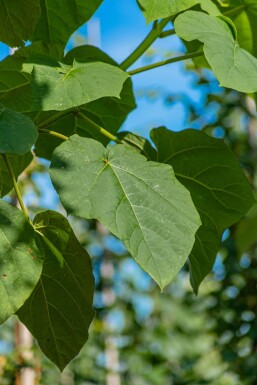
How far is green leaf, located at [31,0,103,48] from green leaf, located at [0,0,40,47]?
0.06 m

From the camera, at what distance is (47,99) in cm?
107

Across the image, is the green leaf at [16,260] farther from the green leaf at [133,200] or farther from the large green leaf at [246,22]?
the large green leaf at [246,22]

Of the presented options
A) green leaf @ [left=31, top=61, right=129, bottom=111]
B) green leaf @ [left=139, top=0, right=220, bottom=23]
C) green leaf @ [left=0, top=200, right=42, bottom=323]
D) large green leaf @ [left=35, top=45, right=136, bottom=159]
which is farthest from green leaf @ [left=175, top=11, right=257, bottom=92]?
green leaf @ [left=0, top=200, right=42, bottom=323]

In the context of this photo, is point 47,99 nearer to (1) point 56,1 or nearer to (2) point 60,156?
(2) point 60,156

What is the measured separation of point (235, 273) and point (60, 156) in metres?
2.46

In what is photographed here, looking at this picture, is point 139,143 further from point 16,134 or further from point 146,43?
point 16,134

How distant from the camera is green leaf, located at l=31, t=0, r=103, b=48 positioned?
1.33m

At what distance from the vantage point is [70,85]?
3.60ft

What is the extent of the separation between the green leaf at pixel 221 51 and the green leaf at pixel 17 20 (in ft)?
0.78

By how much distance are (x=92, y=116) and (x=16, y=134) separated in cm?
41

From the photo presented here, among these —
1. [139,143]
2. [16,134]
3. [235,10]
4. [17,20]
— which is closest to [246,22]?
[235,10]

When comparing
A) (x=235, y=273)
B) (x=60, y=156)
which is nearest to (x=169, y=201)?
(x=60, y=156)

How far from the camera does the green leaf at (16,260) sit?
3.44ft

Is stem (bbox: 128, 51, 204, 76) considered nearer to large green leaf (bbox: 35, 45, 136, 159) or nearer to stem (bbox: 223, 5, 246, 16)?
large green leaf (bbox: 35, 45, 136, 159)
